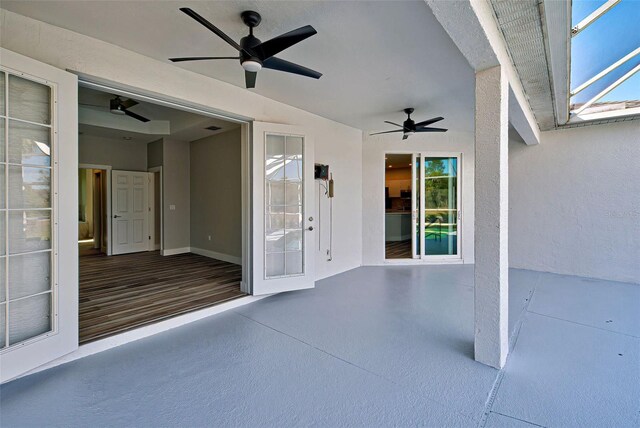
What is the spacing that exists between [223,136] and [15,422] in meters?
5.27

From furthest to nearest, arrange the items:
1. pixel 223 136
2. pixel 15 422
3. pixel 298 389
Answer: pixel 223 136 → pixel 298 389 → pixel 15 422

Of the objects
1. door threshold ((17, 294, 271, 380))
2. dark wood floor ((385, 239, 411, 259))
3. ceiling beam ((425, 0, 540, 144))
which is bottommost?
door threshold ((17, 294, 271, 380))

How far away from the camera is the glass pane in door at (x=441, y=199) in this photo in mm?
6168

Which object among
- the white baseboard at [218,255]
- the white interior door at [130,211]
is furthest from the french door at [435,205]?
the white interior door at [130,211]

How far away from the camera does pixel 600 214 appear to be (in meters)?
4.83

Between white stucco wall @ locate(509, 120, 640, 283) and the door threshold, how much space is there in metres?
5.33

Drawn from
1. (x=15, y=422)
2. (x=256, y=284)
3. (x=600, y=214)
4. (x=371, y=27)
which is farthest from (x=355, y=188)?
(x=15, y=422)

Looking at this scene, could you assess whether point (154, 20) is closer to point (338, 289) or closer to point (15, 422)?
point (15, 422)

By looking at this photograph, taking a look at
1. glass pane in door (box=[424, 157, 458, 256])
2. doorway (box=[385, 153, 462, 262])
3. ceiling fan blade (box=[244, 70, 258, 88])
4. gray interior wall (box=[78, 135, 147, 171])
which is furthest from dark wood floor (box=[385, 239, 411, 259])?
gray interior wall (box=[78, 135, 147, 171])

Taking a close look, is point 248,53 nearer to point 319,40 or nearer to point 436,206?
point 319,40

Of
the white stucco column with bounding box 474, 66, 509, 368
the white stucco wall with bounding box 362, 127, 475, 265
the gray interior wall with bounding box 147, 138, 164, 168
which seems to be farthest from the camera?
the gray interior wall with bounding box 147, 138, 164, 168

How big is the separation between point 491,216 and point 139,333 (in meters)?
3.33

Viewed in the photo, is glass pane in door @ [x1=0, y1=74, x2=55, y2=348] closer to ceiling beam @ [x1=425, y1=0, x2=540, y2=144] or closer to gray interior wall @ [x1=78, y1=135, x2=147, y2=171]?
ceiling beam @ [x1=425, y1=0, x2=540, y2=144]

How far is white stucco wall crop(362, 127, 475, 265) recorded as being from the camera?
5926 mm
